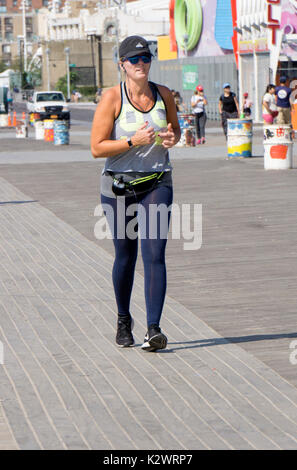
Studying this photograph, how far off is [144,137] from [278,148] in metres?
14.6

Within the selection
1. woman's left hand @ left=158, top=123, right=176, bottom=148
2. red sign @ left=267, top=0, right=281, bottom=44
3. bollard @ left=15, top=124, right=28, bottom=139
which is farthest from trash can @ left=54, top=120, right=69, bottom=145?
woman's left hand @ left=158, top=123, right=176, bottom=148

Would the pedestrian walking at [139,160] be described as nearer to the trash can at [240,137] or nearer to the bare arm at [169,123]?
the bare arm at [169,123]

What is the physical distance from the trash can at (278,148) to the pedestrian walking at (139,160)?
46.1 feet

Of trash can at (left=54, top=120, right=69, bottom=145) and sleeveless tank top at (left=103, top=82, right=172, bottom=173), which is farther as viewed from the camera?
trash can at (left=54, top=120, right=69, bottom=145)

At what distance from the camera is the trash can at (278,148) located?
20375 mm

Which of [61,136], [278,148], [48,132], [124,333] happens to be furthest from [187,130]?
[124,333]

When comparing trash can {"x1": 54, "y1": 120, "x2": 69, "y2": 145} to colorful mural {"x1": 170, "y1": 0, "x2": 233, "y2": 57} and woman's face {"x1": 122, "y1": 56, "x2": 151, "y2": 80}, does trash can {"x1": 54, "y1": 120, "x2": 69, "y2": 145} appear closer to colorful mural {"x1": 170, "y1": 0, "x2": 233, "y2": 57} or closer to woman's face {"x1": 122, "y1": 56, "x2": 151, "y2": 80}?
woman's face {"x1": 122, "y1": 56, "x2": 151, "y2": 80}

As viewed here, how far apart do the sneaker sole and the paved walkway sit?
0.06m

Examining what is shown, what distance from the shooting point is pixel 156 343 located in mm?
6523

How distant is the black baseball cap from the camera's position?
21.0 feet

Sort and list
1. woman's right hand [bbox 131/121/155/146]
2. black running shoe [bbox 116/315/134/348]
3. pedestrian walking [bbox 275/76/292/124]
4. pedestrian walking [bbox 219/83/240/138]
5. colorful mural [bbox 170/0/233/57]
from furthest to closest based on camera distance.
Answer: colorful mural [bbox 170/0/233/57]
pedestrian walking [bbox 275/76/292/124]
pedestrian walking [bbox 219/83/240/138]
black running shoe [bbox 116/315/134/348]
woman's right hand [bbox 131/121/155/146]

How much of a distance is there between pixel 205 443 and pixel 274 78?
38926 millimetres

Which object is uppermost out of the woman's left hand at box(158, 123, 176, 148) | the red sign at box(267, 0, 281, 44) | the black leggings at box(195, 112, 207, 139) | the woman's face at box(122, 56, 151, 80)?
the red sign at box(267, 0, 281, 44)

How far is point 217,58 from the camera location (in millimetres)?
54531
